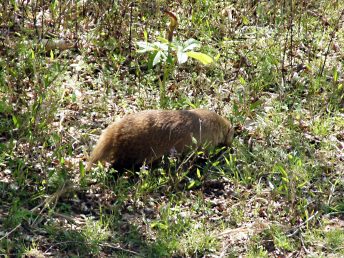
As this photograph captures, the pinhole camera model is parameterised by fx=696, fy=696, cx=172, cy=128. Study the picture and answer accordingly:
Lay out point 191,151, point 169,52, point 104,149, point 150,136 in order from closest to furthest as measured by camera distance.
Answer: point 104,149
point 150,136
point 191,151
point 169,52

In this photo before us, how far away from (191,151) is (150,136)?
46 cm

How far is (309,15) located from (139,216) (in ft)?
13.2

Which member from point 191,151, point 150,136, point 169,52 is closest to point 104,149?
point 150,136

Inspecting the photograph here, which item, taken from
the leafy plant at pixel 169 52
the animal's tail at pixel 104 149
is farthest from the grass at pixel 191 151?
the leafy plant at pixel 169 52

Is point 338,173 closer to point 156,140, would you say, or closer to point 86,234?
point 156,140

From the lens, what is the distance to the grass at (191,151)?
5.37 metres

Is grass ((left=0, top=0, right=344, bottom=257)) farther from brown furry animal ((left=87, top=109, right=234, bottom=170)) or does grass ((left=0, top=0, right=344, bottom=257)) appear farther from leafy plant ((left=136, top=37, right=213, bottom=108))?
leafy plant ((left=136, top=37, right=213, bottom=108))

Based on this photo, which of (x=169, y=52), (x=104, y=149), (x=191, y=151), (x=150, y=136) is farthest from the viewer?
(x=169, y=52)

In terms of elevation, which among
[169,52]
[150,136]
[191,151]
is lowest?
[191,151]

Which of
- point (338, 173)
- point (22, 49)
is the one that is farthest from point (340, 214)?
point (22, 49)

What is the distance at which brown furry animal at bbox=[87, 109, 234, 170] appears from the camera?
5766 millimetres

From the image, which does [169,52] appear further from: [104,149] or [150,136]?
[104,149]

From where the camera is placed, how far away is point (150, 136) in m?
5.87

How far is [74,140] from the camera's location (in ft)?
20.6
